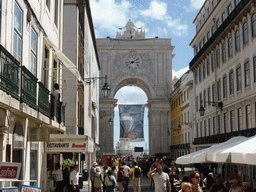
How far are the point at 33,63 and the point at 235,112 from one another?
19.8 metres

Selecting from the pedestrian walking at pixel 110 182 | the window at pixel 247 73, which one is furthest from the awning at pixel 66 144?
the window at pixel 247 73

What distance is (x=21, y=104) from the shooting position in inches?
384

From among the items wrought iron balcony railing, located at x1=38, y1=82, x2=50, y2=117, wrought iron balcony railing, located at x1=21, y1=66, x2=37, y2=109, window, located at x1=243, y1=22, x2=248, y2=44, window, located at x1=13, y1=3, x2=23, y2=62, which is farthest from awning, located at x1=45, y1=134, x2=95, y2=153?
window, located at x1=243, y1=22, x2=248, y2=44

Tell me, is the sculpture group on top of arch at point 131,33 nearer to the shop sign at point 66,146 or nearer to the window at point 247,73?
the window at point 247,73

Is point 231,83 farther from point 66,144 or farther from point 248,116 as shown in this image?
point 66,144

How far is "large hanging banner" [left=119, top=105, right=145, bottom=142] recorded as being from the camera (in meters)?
65.9

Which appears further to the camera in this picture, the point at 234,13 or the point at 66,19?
the point at 234,13

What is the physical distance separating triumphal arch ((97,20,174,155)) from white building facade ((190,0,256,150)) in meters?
22.6

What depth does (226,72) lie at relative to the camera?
32562mm

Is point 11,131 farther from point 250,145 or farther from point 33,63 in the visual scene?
point 250,145

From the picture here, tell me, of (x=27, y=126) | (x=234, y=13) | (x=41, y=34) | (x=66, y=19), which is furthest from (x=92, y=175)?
(x=234, y=13)

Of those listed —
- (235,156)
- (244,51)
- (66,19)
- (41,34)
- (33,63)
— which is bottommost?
(235,156)

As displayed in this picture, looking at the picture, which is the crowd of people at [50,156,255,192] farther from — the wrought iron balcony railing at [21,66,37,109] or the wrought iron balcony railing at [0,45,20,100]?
the wrought iron balcony railing at [0,45,20,100]

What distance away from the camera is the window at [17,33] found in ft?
36.6
